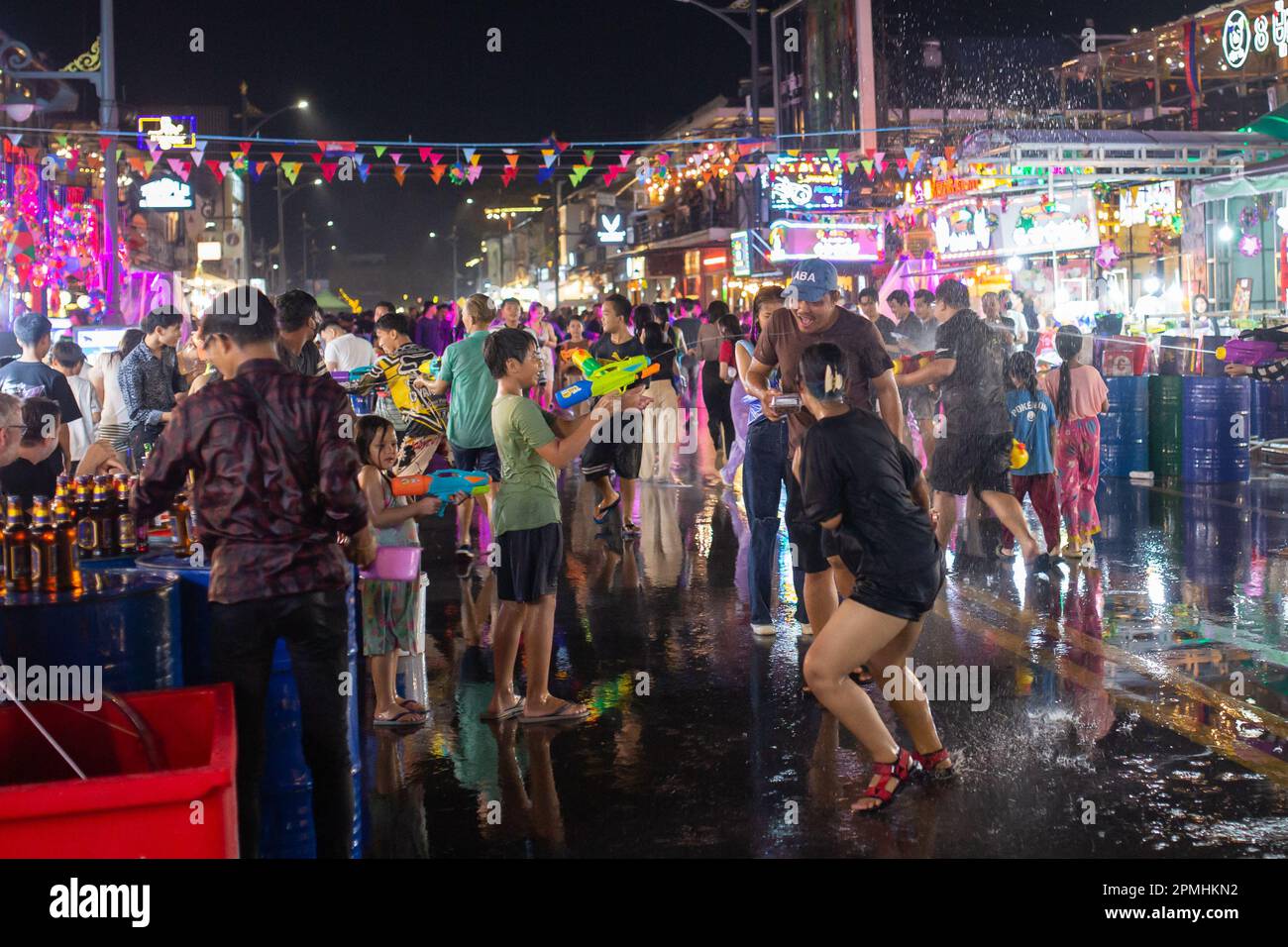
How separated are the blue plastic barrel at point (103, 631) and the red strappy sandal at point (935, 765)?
2822 mm

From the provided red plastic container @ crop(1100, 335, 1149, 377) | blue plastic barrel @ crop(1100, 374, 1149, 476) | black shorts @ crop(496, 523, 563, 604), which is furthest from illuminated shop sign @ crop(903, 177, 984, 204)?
black shorts @ crop(496, 523, 563, 604)

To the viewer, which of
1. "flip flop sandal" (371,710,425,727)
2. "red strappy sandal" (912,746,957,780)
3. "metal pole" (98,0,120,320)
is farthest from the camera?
"metal pole" (98,0,120,320)

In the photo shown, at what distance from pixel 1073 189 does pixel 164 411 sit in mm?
16863

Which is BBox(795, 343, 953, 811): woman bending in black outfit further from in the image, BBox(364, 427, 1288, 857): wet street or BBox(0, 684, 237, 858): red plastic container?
BBox(0, 684, 237, 858): red plastic container

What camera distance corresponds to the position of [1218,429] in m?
13.7

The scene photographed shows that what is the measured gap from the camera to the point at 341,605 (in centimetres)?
428

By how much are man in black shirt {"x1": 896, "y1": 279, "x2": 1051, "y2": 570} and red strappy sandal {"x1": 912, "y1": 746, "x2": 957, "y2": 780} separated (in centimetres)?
403

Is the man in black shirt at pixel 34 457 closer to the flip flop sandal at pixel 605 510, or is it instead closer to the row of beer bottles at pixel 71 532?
the row of beer bottles at pixel 71 532

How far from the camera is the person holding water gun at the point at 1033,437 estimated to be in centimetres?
982

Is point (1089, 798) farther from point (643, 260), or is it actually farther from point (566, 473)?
point (643, 260)

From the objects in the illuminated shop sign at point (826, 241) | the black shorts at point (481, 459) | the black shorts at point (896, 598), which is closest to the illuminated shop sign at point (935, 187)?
the illuminated shop sign at point (826, 241)

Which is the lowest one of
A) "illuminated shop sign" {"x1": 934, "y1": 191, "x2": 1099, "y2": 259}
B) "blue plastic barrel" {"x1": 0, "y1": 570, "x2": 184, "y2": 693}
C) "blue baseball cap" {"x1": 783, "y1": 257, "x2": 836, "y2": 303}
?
"blue plastic barrel" {"x1": 0, "y1": 570, "x2": 184, "y2": 693}

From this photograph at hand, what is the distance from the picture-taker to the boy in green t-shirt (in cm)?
607
